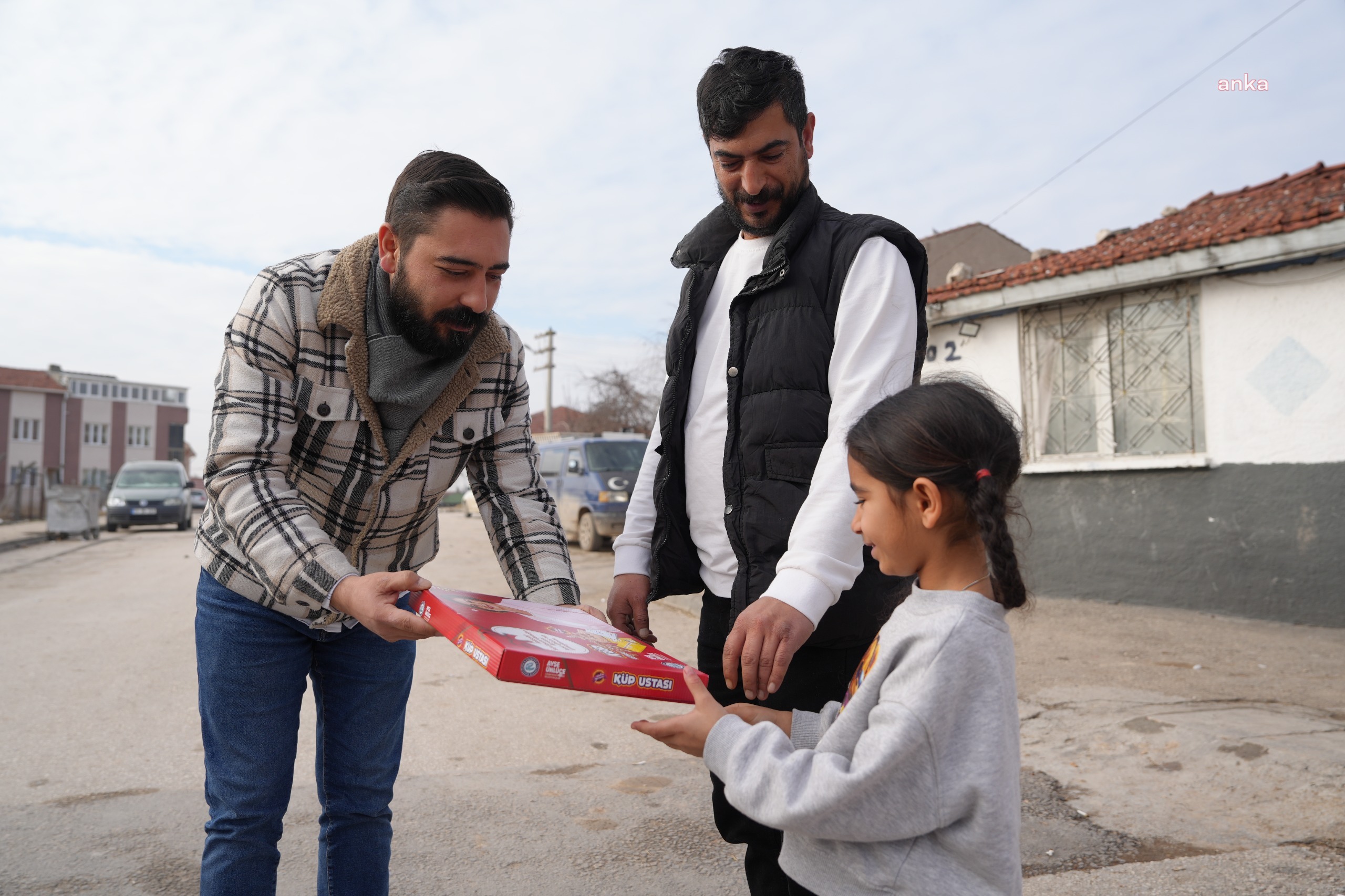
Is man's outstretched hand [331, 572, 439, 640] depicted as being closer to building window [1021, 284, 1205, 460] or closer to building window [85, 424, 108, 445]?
building window [1021, 284, 1205, 460]

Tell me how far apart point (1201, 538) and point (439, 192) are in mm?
8288

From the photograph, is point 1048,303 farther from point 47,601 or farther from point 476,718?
point 47,601

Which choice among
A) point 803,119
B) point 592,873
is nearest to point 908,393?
point 803,119

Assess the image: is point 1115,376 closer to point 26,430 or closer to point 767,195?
point 767,195

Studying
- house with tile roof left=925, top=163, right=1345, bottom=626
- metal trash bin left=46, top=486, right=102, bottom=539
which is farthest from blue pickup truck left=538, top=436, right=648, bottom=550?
metal trash bin left=46, top=486, right=102, bottom=539

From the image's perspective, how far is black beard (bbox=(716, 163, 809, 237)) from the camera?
2.13m

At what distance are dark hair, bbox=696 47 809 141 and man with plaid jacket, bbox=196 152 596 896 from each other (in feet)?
1.75

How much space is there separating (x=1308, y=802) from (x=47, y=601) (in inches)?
438

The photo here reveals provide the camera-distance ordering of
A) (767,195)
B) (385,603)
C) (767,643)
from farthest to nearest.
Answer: (767,195) → (385,603) → (767,643)

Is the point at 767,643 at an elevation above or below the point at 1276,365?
below

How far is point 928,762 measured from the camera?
1.41m

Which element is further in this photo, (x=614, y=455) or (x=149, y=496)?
(x=149, y=496)

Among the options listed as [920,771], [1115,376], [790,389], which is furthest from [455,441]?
[1115,376]

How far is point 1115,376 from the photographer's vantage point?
29.7 feet
